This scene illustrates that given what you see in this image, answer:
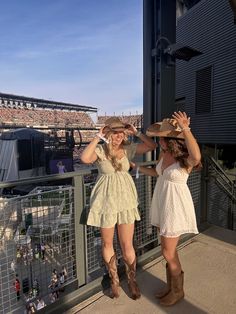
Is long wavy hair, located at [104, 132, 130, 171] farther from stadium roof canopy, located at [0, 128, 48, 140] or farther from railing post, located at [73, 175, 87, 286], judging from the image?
stadium roof canopy, located at [0, 128, 48, 140]

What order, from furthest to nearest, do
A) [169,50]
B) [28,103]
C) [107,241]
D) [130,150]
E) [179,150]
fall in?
[28,103]
[169,50]
[130,150]
[107,241]
[179,150]

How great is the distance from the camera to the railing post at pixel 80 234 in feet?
8.73

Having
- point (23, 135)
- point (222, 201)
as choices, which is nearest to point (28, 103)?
point (23, 135)

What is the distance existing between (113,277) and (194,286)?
810 millimetres

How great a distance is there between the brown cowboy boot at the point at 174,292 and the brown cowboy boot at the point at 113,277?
391 mm

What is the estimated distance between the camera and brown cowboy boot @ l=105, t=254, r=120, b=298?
2533mm

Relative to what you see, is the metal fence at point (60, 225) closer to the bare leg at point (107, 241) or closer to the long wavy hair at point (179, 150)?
the bare leg at point (107, 241)

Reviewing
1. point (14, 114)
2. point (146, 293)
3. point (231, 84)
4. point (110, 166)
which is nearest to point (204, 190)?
point (146, 293)

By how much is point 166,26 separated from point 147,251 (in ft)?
11.1

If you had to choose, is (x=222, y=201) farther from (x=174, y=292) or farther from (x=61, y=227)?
(x=61, y=227)

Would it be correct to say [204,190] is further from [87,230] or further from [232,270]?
[87,230]

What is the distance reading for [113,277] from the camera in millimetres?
2562

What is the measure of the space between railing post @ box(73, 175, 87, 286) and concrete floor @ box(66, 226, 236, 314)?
9.4 inches

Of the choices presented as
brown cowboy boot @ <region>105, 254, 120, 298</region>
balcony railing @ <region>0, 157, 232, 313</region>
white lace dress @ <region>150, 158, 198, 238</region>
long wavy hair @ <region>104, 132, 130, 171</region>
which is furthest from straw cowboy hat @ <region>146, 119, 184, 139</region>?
brown cowboy boot @ <region>105, 254, 120, 298</region>
